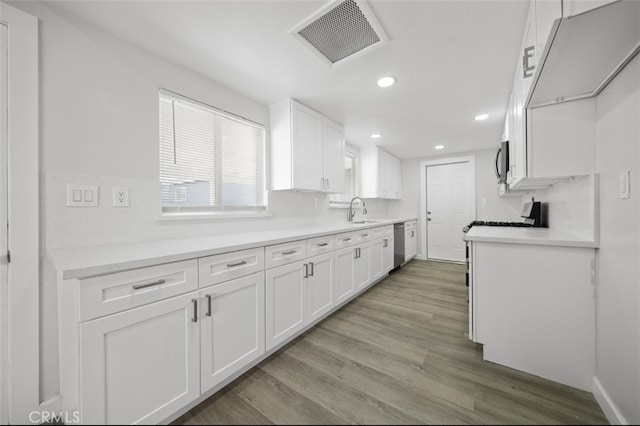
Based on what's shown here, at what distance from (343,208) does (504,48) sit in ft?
8.50

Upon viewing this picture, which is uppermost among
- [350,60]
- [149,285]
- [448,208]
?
[350,60]

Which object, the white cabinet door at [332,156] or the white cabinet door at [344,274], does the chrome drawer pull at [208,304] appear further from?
the white cabinet door at [332,156]

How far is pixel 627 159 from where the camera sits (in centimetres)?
110

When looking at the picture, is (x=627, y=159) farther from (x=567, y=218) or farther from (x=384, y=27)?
(x=384, y=27)

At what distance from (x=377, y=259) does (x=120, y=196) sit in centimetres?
279

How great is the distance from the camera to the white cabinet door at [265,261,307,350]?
5.41ft

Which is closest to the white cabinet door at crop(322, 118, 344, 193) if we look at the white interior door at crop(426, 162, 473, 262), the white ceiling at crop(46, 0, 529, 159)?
the white ceiling at crop(46, 0, 529, 159)

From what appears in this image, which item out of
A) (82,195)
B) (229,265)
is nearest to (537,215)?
(229,265)

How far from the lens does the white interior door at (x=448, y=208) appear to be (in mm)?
4695

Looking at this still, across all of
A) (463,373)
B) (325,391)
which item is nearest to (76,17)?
(325,391)

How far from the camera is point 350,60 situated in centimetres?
175

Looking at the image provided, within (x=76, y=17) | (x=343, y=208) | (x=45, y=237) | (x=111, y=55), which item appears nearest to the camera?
(x=45, y=237)

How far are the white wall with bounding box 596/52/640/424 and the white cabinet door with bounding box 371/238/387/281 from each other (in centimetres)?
197

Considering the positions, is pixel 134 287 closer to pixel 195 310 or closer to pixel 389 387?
pixel 195 310
